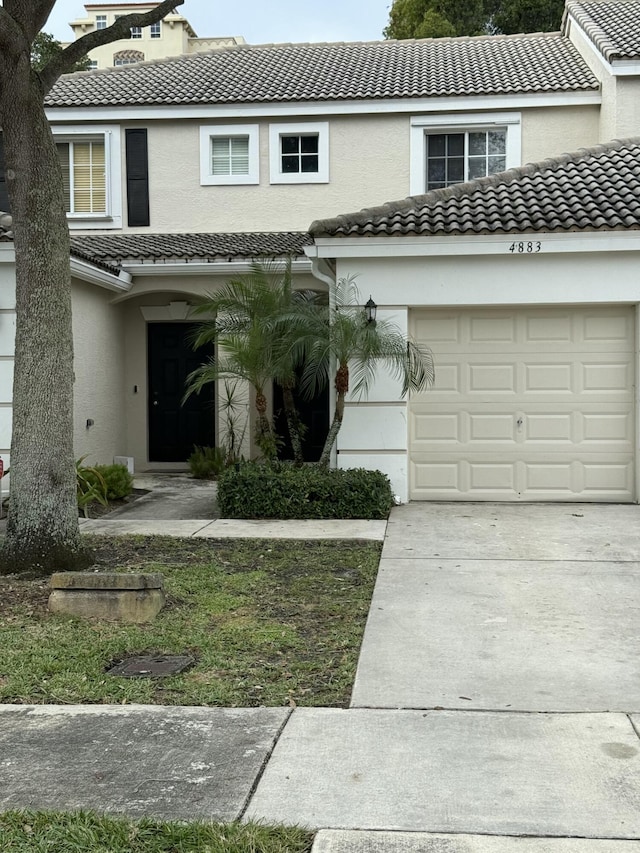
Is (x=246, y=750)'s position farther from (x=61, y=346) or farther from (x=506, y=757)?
(x=61, y=346)

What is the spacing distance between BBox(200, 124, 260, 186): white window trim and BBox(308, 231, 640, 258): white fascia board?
618cm

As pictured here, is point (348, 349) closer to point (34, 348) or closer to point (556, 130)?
point (34, 348)

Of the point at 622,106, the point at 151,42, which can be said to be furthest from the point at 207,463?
the point at 151,42

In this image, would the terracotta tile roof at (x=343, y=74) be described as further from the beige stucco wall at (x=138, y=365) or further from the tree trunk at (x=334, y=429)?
the tree trunk at (x=334, y=429)

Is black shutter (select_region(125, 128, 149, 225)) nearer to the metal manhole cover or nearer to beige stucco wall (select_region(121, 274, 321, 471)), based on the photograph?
beige stucco wall (select_region(121, 274, 321, 471))

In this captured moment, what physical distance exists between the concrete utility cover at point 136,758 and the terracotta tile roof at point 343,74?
45.9ft

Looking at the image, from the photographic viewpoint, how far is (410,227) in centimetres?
1128

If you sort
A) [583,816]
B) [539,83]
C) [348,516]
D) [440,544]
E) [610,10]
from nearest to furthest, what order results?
[583,816]
[440,544]
[348,516]
[539,83]
[610,10]

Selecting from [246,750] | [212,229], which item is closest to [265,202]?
[212,229]

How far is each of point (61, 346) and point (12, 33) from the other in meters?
2.52

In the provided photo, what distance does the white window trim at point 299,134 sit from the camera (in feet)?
55.7

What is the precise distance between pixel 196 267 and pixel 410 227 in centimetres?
461

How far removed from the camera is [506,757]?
14.1 ft

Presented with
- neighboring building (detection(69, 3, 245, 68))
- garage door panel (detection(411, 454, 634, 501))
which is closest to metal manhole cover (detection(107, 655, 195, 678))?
garage door panel (detection(411, 454, 634, 501))
